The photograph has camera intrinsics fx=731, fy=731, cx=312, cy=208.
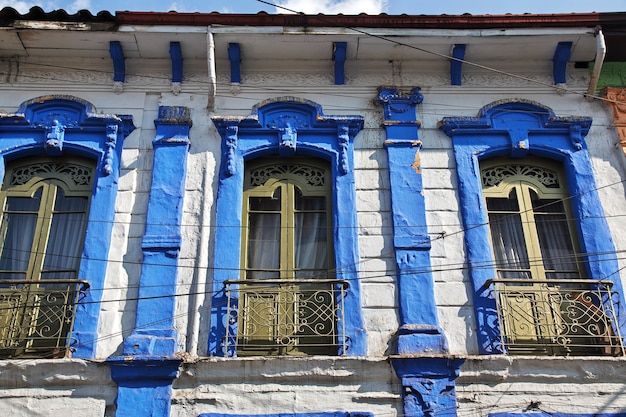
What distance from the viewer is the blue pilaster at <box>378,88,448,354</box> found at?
683 centimetres

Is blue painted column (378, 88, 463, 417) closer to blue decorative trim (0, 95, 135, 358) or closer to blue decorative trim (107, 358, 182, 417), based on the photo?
blue decorative trim (107, 358, 182, 417)

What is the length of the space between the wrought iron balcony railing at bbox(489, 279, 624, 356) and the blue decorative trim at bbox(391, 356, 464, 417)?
2.13 ft

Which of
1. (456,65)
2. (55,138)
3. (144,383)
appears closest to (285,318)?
(144,383)

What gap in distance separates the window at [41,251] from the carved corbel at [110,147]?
31cm

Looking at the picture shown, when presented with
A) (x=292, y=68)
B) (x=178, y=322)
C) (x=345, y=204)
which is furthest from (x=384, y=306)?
(x=292, y=68)

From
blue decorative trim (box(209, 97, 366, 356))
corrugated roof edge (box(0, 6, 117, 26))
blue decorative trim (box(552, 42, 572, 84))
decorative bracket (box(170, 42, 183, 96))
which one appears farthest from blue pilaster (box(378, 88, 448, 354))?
corrugated roof edge (box(0, 6, 117, 26))

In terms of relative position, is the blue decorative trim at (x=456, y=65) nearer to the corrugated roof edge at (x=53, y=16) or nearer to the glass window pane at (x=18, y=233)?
the corrugated roof edge at (x=53, y=16)

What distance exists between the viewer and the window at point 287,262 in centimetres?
689

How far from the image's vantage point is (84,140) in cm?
797

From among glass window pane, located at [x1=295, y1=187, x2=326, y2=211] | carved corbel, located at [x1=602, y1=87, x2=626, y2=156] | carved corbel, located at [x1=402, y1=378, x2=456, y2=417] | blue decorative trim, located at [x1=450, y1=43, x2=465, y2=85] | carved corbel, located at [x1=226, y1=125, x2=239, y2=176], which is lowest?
carved corbel, located at [x1=402, y1=378, x2=456, y2=417]

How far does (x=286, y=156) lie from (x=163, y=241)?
1703 mm

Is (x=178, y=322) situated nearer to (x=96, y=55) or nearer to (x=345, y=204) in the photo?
(x=345, y=204)

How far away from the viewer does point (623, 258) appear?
734 cm

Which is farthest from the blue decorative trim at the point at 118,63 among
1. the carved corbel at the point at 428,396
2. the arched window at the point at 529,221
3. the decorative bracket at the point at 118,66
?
the carved corbel at the point at 428,396
